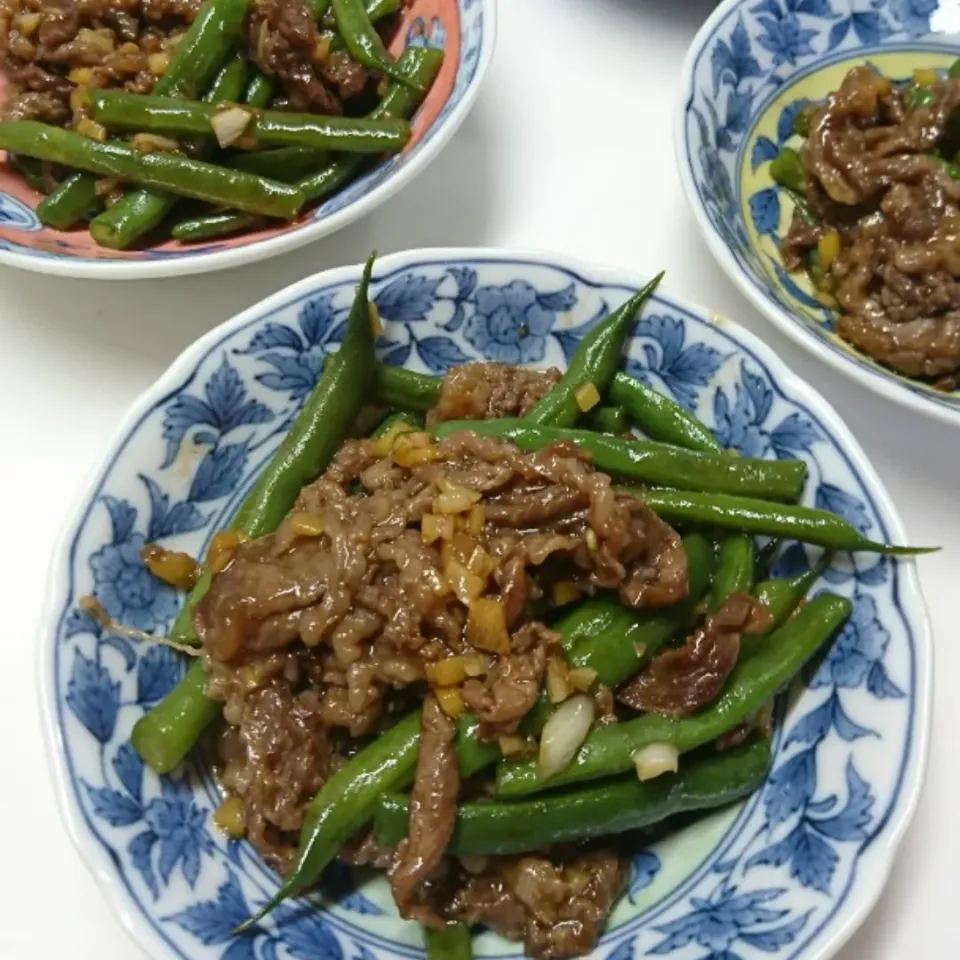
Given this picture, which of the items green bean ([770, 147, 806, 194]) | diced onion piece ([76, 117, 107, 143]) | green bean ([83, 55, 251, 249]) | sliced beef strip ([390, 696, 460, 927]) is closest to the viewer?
sliced beef strip ([390, 696, 460, 927])

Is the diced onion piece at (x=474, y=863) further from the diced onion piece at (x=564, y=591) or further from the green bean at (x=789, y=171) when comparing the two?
the green bean at (x=789, y=171)

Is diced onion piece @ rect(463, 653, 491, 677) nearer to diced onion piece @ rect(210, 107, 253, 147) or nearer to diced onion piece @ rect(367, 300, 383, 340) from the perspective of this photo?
diced onion piece @ rect(367, 300, 383, 340)

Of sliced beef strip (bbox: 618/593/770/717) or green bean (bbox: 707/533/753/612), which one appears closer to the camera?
sliced beef strip (bbox: 618/593/770/717)

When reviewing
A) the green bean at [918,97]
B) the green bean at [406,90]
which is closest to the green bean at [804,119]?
the green bean at [918,97]

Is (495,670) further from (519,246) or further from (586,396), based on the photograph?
(519,246)

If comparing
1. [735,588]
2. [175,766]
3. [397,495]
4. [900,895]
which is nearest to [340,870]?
[175,766]

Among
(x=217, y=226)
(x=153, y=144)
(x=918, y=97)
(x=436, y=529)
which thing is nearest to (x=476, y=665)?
(x=436, y=529)

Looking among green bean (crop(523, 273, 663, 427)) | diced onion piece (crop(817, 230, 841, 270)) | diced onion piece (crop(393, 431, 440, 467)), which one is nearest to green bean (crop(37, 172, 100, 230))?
diced onion piece (crop(393, 431, 440, 467))
